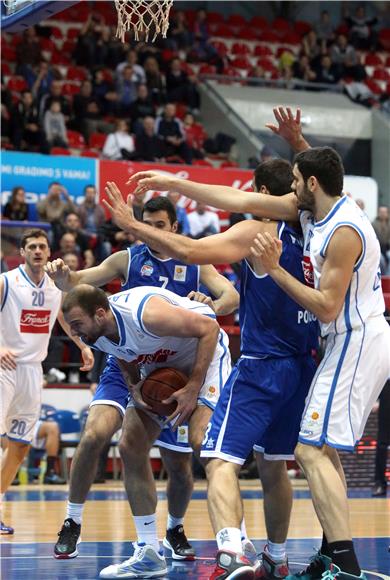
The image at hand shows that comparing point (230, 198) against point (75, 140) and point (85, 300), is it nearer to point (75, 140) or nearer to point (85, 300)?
point (85, 300)

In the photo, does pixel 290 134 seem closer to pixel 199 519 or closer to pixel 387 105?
pixel 199 519

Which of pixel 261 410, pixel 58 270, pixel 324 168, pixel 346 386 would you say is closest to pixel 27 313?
pixel 58 270

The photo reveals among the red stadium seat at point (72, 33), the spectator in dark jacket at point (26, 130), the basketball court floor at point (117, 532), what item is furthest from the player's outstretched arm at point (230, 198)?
the red stadium seat at point (72, 33)

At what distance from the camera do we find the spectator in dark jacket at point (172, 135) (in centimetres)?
1912

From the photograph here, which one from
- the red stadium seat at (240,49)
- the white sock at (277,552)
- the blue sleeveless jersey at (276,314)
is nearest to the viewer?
the blue sleeveless jersey at (276,314)

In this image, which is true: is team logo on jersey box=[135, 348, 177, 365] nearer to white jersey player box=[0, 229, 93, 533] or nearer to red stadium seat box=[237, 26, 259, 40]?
white jersey player box=[0, 229, 93, 533]

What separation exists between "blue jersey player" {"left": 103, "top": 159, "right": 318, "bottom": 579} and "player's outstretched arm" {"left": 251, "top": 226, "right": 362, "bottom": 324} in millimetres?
209

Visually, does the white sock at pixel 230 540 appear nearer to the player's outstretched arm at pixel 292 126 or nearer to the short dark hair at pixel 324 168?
the short dark hair at pixel 324 168

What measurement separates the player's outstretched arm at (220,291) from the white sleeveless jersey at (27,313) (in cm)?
243

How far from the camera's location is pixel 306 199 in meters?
5.34

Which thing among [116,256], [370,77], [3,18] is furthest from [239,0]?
[116,256]

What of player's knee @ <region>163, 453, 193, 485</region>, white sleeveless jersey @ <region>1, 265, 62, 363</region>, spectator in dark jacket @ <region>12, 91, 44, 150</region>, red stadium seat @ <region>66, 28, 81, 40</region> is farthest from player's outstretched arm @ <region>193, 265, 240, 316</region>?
red stadium seat @ <region>66, 28, 81, 40</region>

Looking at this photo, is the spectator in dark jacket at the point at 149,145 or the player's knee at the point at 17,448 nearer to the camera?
the player's knee at the point at 17,448

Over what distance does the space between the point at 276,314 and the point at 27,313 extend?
424cm
